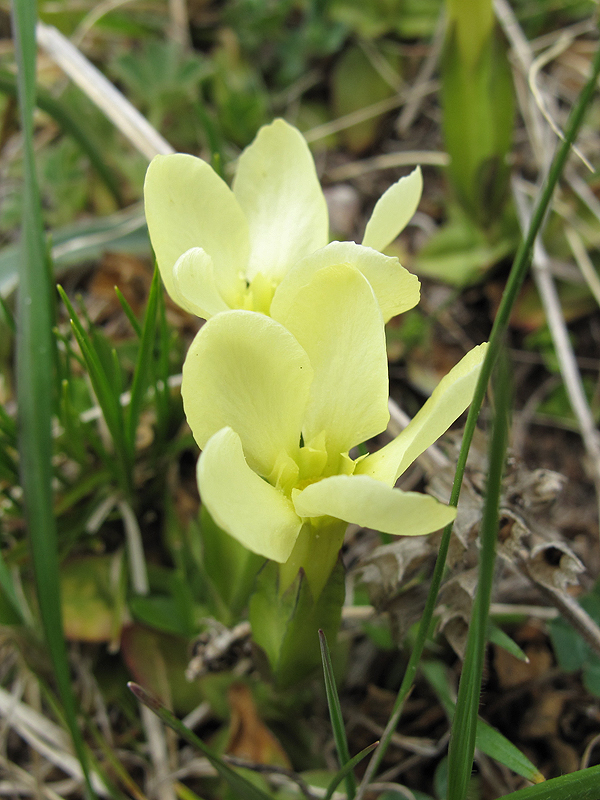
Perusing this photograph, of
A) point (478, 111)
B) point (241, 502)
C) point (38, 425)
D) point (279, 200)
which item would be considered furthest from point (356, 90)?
point (241, 502)

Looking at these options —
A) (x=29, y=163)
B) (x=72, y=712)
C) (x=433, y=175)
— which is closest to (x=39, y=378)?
(x=29, y=163)

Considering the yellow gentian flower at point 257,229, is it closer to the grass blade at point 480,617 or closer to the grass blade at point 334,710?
the grass blade at point 480,617

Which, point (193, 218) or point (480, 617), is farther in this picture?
point (193, 218)

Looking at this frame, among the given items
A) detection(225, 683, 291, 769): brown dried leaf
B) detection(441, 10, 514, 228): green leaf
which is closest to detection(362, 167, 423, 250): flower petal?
detection(225, 683, 291, 769): brown dried leaf

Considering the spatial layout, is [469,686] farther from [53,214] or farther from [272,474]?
[53,214]

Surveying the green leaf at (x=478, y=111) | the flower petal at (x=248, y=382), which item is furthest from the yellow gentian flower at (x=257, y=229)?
the green leaf at (x=478, y=111)

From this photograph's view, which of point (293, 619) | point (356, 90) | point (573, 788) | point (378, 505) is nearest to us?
point (378, 505)

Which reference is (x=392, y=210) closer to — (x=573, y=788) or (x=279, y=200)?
(x=279, y=200)

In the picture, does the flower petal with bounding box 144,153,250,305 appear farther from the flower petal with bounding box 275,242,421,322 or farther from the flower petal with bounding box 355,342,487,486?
the flower petal with bounding box 355,342,487,486
